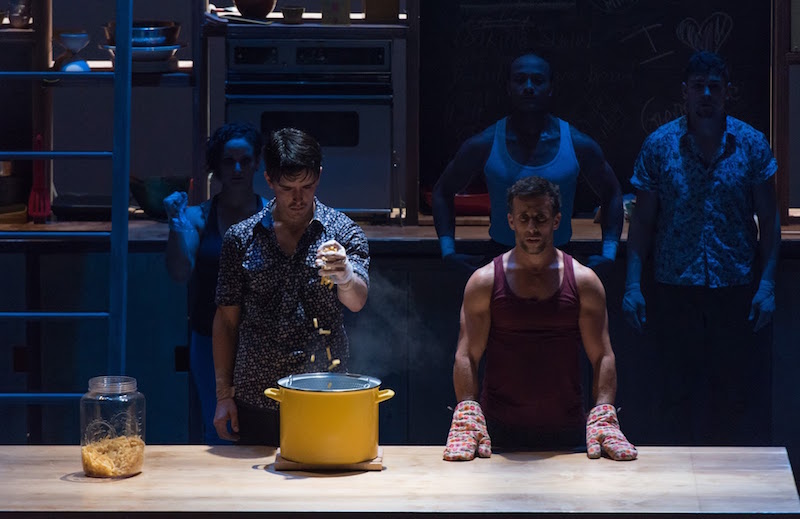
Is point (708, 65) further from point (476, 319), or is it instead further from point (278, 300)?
point (278, 300)

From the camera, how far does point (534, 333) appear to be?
3018mm

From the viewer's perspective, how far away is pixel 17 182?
5.24 m

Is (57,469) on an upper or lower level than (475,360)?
lower

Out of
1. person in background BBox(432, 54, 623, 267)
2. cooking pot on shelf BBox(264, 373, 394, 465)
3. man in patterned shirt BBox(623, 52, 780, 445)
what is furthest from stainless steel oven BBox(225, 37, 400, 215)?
cooking pot on shelf BBox(264, 373, 394, 465)

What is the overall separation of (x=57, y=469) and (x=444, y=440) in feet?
8.00

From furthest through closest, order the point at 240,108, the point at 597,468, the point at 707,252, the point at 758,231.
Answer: the point at 240,108 → the point at 758,231 → the point at 707,252 → the point at 597,468

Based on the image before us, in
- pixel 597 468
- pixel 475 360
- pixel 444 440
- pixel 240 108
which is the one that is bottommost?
pixel 444 440

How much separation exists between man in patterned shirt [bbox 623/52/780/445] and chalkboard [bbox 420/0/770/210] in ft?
3.05

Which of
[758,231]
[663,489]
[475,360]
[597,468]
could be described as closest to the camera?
[663,489]

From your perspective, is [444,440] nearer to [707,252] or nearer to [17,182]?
[707,252]

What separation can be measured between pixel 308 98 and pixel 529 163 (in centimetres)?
106

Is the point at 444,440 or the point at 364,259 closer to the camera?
the point at 364,259

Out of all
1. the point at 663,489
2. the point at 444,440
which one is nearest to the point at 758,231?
the point at 444,440

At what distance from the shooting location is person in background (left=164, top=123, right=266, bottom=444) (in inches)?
158
